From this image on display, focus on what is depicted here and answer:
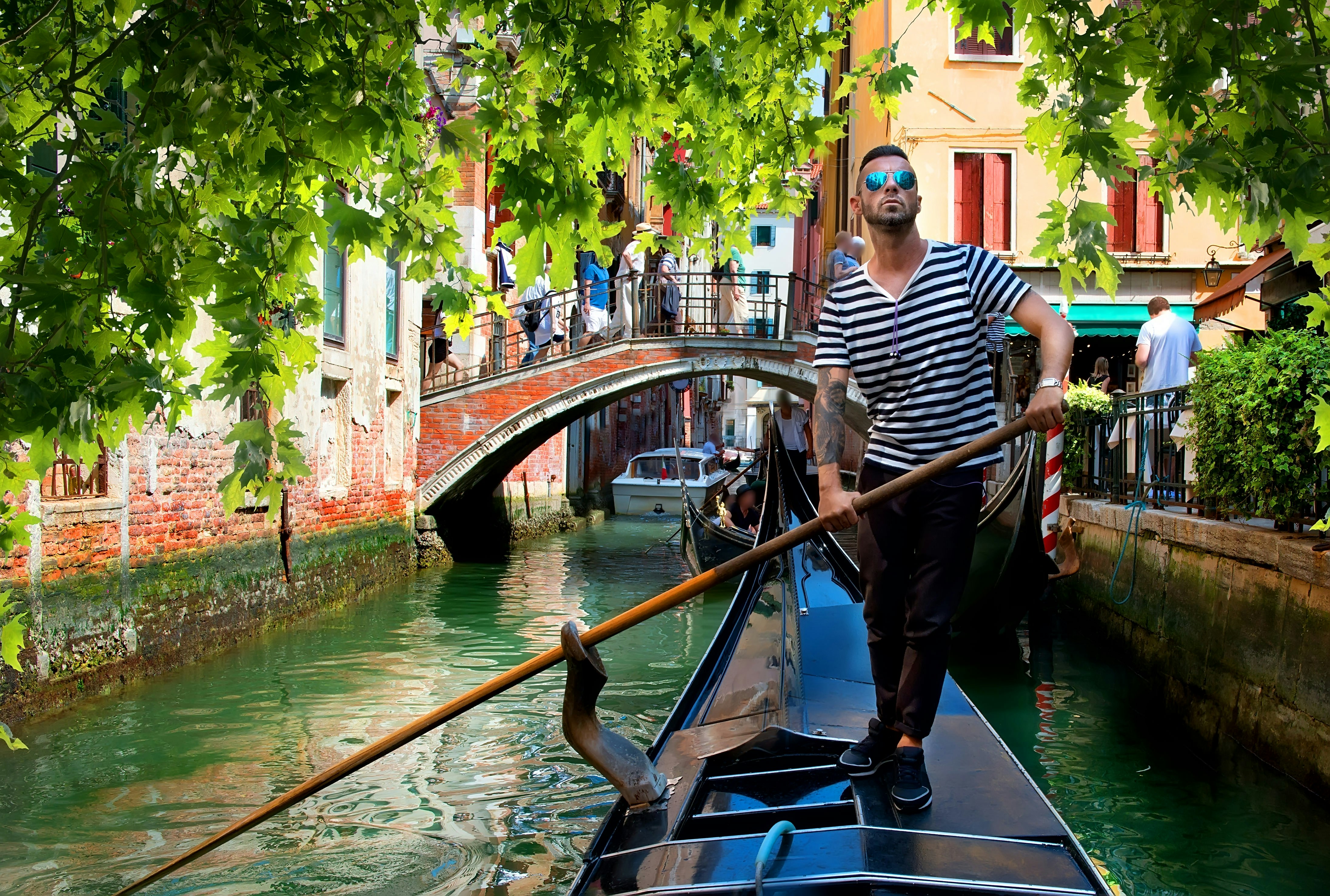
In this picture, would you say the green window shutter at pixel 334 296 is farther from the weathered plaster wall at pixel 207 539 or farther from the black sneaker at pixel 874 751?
the black sneaker at pixel 874 751

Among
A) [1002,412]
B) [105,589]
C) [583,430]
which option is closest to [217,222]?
[105,589]

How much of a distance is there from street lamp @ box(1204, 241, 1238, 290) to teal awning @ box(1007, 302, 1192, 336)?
1.18ft

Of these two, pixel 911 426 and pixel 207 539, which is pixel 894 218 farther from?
pixel 207 539

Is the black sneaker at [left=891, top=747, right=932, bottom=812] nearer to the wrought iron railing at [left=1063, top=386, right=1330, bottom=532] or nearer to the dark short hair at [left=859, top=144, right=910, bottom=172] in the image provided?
the dark short hair at [left=859, top=144, right=910, bottom=172]

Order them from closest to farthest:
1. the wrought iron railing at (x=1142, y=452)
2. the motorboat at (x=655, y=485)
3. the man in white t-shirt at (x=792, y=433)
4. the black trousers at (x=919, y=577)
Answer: the black trousers at (x=919, y=577), the wrought iron railing at (x=1142, y=452), the man in white t-shirt at (x=792, y=433), the motorboat at (x=655, y=485)

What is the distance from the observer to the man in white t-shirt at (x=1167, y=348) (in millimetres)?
5539

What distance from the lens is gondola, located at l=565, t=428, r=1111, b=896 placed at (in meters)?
1.58

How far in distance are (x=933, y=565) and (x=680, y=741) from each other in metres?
0.76

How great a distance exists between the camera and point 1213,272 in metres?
9.29

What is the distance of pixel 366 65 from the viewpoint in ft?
6.88

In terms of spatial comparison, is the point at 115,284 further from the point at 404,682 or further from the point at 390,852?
the point at 404,682

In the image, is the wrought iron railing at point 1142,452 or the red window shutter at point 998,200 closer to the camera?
the wrought iron railing at point 1142,452

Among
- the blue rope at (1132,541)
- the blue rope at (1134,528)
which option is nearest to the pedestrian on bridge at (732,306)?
the blue rope at (1134,528)

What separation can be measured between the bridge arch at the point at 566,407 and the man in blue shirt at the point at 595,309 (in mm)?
435
